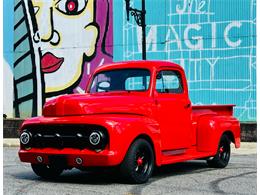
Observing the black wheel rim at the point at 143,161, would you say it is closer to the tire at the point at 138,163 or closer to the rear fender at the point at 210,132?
the tire at the point at 138,163

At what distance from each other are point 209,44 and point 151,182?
14273mm

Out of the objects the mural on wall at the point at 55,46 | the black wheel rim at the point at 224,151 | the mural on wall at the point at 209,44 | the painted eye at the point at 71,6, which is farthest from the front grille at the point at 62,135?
the painted eye at the point at 71,6

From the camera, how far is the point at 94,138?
26.3ft

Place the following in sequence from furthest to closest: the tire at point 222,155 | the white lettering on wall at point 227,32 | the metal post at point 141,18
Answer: the metal post at point 141,18, the white lettering on wall at point 227,32, the tire at point 222,155

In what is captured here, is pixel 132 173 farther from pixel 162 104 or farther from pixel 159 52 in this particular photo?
pixel 159 52

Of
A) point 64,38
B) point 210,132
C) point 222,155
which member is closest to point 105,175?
point 210,132

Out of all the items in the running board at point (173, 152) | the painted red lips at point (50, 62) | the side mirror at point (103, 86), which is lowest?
the running board at point (173, 152)

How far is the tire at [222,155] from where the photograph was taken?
36.2 ft

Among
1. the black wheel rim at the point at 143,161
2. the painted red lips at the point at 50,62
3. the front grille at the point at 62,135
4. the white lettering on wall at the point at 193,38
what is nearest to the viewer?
the front grille at the point at 62,135

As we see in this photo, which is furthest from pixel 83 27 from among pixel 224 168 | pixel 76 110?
pixel 76 110

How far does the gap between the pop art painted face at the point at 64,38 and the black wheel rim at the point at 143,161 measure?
16008 millimetres

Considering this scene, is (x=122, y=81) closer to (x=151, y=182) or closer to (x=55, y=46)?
(x=151, y=182)

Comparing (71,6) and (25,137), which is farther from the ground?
(71,6)

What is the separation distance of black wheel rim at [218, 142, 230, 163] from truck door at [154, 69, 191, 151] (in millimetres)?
1440
